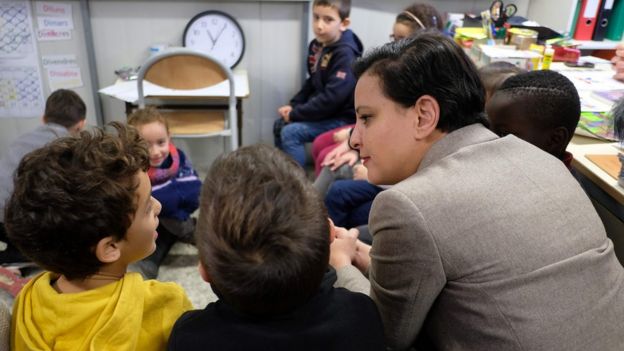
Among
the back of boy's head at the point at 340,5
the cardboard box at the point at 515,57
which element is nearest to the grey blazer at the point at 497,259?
the cardboard box at the point at 515,57

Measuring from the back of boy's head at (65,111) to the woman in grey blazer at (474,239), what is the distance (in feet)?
5.40

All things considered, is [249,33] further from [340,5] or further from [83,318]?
[83,318]

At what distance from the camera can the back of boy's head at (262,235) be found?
0.64 m

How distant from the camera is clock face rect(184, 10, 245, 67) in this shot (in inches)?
117

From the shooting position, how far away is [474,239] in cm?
77

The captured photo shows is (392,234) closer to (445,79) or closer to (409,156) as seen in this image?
(409,156)

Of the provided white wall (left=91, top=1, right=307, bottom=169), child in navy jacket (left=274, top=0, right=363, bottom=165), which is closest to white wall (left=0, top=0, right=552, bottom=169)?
white wall (left=91, top=1, right=307, bottom=169)

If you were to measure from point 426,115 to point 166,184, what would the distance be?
4.57 ft

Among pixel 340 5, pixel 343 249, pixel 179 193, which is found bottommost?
pixel 179 193

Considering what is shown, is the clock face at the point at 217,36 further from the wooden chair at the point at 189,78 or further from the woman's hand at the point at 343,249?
the woman's hand at the point at 343,249

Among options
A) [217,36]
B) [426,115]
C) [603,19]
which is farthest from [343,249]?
[603,19]

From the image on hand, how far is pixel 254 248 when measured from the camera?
25.1 inches

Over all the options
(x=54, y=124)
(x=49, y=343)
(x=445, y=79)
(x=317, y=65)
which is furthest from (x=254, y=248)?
(x=317, y=65)

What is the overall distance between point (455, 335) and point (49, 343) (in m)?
0.68
